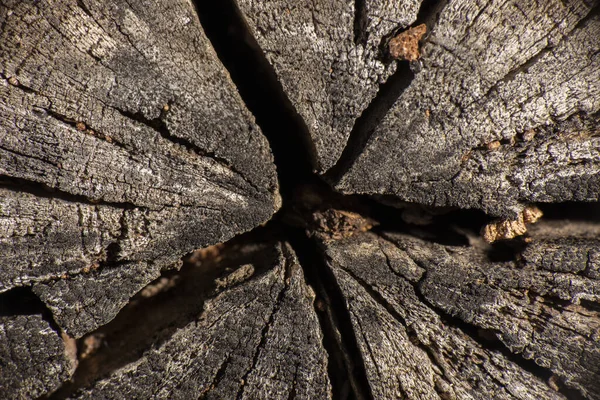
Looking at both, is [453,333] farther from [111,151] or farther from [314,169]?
[111,151]

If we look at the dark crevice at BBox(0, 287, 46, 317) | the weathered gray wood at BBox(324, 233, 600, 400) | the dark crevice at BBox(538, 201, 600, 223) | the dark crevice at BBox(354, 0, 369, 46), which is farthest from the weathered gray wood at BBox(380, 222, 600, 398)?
the dark crevice at BBox(0, 287, 46, 317)

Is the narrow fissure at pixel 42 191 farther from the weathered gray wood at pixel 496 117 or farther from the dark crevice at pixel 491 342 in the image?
the dark crevice at pixel 491 342

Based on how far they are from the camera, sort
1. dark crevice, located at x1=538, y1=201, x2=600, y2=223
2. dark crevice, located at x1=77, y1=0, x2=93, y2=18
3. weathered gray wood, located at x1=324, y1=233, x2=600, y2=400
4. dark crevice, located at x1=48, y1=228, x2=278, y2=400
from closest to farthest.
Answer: dark crevice, located at x1=77, y1=0, x2=93, y2=18, weathered gray wood, located at x1=324, y1=233, x2=600, y2=400, dark crevice, located at x1=48, y1=228, x2=278, y2=400, dark crevice, located at x1=538, y1=201, x2=600, y2=223

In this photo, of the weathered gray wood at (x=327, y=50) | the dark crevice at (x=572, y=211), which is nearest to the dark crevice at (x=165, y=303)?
the weathered gray wood at (x=327, y=50)

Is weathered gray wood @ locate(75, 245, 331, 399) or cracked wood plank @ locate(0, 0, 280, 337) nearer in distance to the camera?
cracked wood plank @ locate(0, 0, 280, 337)

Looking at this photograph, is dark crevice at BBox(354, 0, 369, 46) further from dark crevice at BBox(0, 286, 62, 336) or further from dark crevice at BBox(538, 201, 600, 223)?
dark crevice at BBox(0, 286, 62, 336)

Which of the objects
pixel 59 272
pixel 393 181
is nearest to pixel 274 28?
pixel 393 181
